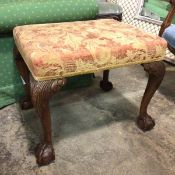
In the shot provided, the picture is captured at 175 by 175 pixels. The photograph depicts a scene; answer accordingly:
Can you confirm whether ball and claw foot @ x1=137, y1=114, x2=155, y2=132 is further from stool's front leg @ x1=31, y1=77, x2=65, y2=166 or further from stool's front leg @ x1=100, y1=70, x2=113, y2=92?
stool's front leg @ x1=31, y1=77, x2=65, y2=166

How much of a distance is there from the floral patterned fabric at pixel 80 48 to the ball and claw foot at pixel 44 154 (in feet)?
1.15

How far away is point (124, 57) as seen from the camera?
106cm

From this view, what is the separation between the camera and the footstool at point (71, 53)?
0.95 m

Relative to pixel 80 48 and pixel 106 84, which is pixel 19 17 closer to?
pixel 80 48

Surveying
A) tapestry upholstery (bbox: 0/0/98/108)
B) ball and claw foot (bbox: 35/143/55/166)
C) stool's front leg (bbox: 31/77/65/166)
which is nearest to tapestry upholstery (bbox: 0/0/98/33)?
tapestry upholstery (bbox: 0/0/98/108)

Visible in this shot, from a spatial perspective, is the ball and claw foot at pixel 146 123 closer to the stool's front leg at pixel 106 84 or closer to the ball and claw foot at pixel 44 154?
the stool's front leg at pixel 106 84

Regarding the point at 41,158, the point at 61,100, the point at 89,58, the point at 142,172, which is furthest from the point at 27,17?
the point at 142,172

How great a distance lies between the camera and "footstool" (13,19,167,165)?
3.13ft

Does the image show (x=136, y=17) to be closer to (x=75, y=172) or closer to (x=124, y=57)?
(x=124, y=57)

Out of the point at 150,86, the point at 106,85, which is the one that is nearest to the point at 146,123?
the point at 150,86

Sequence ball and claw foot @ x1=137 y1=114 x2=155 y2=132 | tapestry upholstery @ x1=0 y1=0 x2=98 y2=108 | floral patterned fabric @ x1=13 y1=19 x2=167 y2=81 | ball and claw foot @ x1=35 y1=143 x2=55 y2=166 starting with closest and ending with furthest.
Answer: floral patterned fabric @ x1=13 y1=19 x2=167 y2=81 < ball and claw foot @ x1=35 y1=143 x2=55 y2=166 < tapestry upholstery @ x1=0 y1=0 x2=98 y2=108 < ball and claw foot @ x1=137 y1=114 x2=155 y2=132

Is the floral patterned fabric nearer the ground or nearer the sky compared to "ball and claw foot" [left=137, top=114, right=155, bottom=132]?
nearer the sky

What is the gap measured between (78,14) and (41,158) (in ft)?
2.50

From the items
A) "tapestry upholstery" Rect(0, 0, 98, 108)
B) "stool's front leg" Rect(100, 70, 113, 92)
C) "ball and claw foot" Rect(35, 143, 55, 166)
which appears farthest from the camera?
"stool's front leg" Rect(100, 70, 113, 92)
